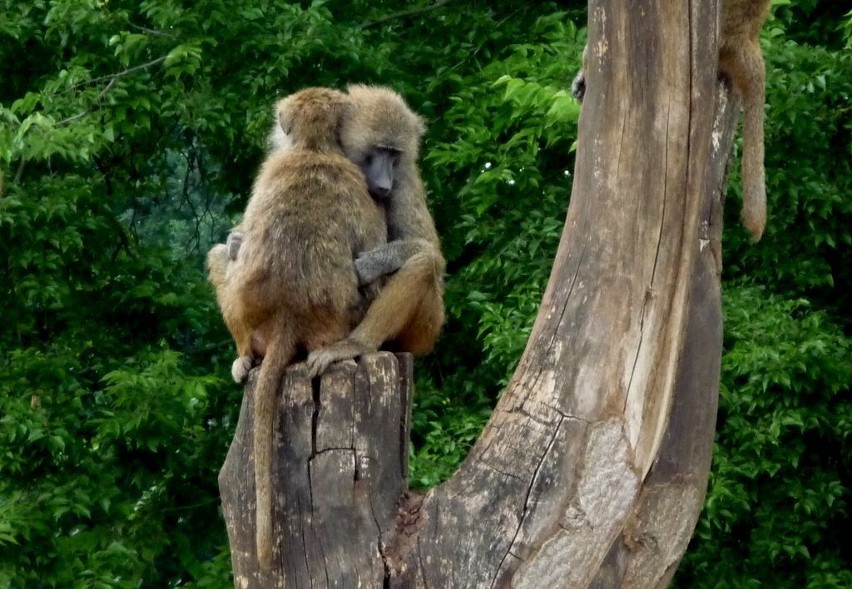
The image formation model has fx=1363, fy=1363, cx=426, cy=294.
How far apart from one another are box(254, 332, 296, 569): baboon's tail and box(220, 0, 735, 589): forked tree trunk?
6 centimetres

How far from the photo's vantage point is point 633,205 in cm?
404

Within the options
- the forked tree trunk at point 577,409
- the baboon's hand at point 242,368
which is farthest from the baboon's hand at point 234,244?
the forked tree trunk at point 577,409

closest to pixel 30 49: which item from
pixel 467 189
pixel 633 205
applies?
pixel 467 189

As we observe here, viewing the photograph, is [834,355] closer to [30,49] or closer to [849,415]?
[849,415]

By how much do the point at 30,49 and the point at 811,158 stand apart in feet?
16.3

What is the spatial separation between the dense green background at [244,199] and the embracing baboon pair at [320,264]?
67.1 inches

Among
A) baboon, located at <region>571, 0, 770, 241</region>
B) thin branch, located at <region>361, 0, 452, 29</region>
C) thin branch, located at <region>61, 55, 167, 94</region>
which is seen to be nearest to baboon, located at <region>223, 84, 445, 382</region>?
baboon, located at <region>571, 0, 770, 241</region>

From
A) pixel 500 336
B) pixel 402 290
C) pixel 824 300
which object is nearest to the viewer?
pixel 402 290

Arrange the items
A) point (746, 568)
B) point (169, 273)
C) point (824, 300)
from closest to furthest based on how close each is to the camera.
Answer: point (746, 568) → point (824, 300) → point (169, 273)

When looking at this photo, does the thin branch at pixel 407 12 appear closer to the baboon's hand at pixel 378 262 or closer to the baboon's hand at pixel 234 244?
the baboon's hand at pixel 234 244

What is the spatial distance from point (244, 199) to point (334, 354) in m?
5.18

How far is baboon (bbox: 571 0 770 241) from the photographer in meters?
4.82

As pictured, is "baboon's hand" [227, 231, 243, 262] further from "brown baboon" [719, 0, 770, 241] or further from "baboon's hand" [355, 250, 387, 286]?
"brown baboon" [719, 0, 770, 241]

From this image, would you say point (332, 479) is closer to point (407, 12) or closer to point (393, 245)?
point (393, 245)
